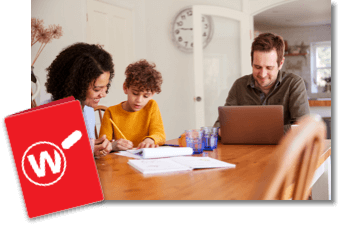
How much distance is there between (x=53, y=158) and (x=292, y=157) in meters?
0.41

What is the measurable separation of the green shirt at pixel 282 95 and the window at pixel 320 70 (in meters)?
4.61

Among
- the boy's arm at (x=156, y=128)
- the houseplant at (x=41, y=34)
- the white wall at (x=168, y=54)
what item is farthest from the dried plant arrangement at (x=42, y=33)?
the boy's arm at (x=156, y=128)

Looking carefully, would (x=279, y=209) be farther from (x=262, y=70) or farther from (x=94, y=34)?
(x=94, y=34)

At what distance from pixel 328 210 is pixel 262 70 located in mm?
1247

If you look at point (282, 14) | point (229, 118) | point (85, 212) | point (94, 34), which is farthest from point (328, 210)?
point (282, 14)

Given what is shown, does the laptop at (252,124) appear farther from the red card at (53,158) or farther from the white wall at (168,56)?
the white wall at (168,56)

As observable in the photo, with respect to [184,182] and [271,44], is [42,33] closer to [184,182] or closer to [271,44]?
[271,44]

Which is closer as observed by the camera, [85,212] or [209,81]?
[85,212]

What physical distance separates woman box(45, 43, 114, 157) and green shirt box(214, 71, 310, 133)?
73cm

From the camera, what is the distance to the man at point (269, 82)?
5.46 ft

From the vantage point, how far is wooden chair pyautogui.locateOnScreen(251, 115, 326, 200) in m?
0.39

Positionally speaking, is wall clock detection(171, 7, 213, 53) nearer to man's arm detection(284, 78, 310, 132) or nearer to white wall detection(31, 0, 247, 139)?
white wall detection(31, 0, 247, 139)

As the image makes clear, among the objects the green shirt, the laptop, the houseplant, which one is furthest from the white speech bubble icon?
the houseplant

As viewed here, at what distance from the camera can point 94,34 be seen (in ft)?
8.85
